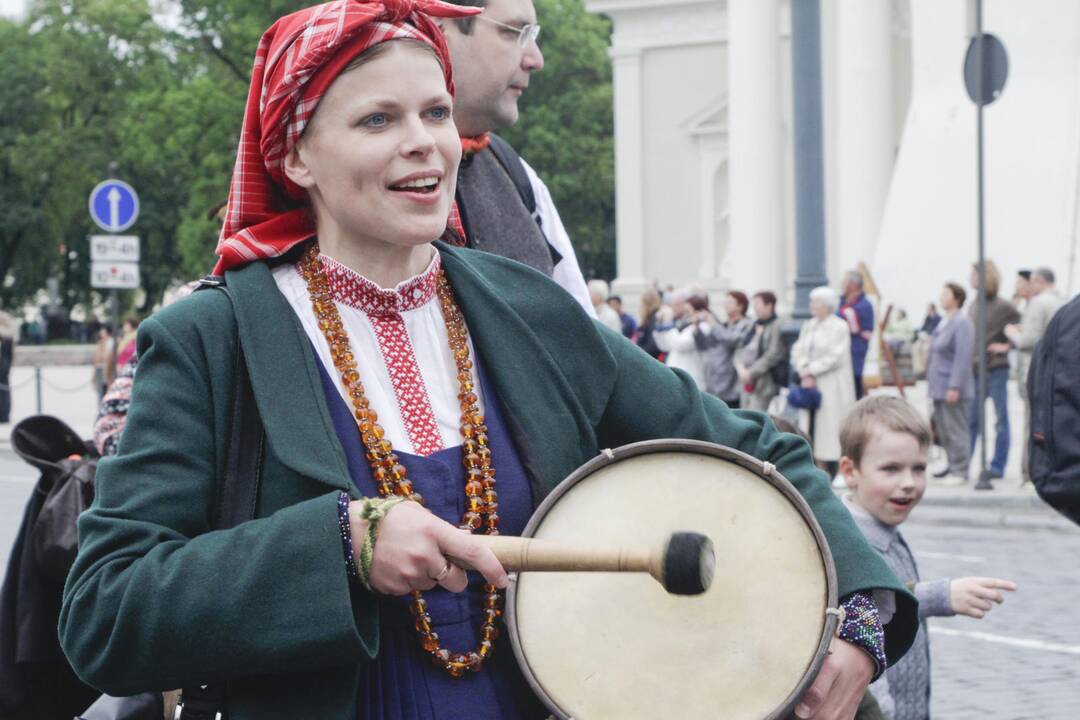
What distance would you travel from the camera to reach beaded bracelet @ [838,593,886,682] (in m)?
2.38

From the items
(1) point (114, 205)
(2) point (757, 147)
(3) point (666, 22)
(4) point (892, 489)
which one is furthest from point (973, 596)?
(3) point (666, 22)

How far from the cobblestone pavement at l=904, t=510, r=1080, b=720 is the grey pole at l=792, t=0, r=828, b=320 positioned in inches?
160

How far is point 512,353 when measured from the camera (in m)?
2.56

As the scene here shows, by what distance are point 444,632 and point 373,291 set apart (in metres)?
0.49

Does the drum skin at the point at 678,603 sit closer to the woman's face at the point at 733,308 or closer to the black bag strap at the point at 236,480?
the black bag strap at the point at 236,480

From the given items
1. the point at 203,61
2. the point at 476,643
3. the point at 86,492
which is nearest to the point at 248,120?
the point at 476,643

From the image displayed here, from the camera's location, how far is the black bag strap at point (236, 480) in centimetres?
234

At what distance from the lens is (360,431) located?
2.47 meters

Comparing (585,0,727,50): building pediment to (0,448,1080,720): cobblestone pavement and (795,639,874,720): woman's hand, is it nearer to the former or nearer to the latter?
(0,448,1080,720): cobblestone pavement

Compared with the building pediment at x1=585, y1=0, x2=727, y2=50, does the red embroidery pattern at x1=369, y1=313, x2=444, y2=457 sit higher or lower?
lower

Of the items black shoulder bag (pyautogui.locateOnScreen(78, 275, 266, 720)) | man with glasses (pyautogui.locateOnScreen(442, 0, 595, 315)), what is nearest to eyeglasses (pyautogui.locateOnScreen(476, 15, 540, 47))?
man with glasses (pyautogui.locateOnScreen(442, 0, 595, 315))

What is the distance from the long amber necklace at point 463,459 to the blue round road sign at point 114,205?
66.7 ft

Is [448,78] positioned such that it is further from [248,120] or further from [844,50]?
[844,50]

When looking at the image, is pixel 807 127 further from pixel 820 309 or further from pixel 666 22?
pixel 666 22
